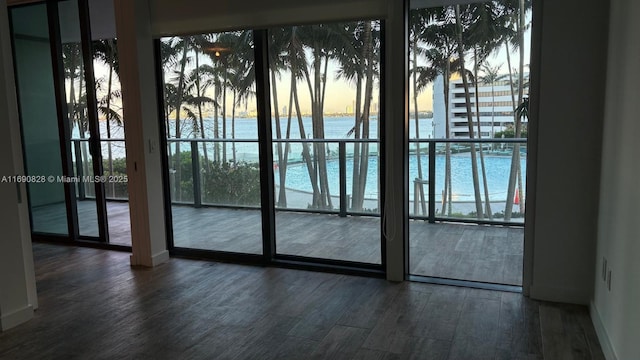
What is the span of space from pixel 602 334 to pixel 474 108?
2.39 metres

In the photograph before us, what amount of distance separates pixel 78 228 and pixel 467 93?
3.97m

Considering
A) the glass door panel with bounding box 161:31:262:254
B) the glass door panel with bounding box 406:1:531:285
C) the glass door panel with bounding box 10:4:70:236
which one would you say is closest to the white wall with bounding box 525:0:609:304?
the glass door panel with bounding box 406:1:531:285

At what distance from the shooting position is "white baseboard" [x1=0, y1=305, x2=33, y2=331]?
116 inches

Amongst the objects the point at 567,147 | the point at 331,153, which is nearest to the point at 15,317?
the point at 331,153

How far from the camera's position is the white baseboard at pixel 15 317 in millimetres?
2953

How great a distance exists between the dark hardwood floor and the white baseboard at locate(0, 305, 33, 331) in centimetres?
5

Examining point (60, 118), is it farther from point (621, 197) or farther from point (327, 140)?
point (621, 197)

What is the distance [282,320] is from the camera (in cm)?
301

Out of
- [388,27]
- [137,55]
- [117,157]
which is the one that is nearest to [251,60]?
[137,55]

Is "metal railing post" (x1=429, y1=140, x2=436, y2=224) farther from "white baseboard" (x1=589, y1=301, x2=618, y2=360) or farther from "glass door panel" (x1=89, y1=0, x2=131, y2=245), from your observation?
"glass door panel" (x1=89, y1=0, x2=131, y2=245)

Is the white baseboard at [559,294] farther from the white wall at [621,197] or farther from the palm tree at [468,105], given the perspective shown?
the palm tree at [468,105]

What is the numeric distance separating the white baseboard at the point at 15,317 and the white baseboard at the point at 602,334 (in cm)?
332

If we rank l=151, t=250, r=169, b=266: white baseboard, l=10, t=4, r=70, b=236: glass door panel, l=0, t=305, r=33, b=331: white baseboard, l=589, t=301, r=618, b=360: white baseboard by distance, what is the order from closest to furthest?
l=589, t=301, r=618, b=360: white baseboard < l=0, t=305, r=33, b=331: white baseboard < l=151, t=250, r=169, b=266: white baseboard < l=10, t=4, r=70, b=236: glass door panel

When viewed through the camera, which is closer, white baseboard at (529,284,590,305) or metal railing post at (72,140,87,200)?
white baseboard at (529,284,590,305)
